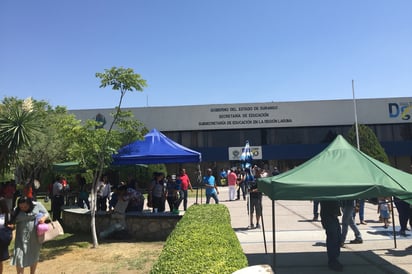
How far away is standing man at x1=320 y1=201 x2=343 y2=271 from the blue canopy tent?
4.64 metres

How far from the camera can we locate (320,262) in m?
6.71

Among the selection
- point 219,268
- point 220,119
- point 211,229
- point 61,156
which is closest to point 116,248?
point 211,229

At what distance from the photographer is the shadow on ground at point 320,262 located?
20.1 feet

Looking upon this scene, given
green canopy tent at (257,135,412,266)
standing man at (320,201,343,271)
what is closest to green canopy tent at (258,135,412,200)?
green canopy tent at (257,135,412,266)

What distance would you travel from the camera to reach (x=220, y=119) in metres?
34.0

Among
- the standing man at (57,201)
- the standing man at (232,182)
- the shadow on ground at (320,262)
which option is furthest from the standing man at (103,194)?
the standing man at (232,182)

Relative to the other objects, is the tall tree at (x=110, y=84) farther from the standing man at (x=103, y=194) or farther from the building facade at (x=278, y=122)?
the building facade at (x=278, y=122)

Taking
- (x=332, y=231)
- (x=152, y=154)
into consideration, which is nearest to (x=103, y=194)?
(x=152, y=154)

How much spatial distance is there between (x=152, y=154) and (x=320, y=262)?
5.31 metres

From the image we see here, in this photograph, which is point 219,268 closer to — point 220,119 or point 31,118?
point 31,118

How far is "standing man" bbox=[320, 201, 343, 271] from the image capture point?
6.34 meters

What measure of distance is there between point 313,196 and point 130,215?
591 centimetres

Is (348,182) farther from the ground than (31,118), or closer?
closer

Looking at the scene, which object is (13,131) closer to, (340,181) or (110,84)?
(110,84)
